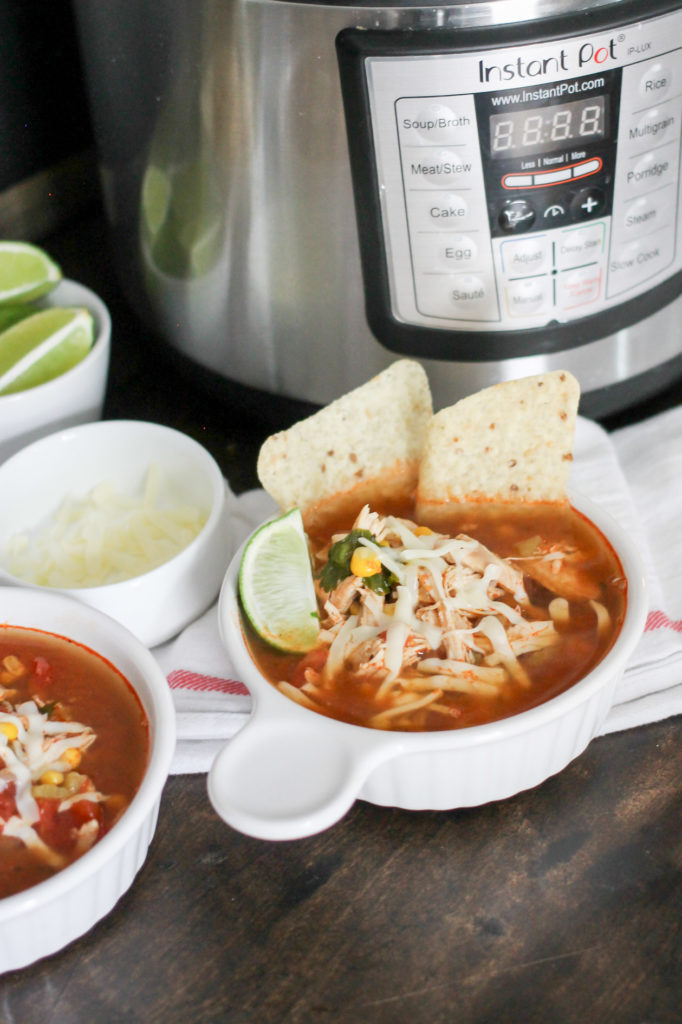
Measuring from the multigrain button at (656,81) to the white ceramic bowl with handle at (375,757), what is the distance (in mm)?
426

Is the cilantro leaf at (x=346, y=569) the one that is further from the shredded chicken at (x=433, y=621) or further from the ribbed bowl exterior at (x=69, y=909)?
the ribbed bowl exterior at (x=69, y=909)

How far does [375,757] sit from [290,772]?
6cm

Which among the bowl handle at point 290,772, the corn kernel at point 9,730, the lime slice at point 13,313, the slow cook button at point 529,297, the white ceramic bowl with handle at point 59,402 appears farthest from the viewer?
the lime slice at point 13,313

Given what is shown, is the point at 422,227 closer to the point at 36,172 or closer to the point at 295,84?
the point at 295,84

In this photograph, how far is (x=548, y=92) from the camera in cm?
92

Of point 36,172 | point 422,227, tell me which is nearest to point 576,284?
point 422,227

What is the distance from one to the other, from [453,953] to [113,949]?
0.24m

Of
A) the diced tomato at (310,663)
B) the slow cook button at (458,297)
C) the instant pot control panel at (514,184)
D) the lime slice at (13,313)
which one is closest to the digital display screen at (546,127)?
the instant pot control panel at (514,184)

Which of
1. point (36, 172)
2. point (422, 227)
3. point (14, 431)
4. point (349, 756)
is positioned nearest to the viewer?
point (349, 756)

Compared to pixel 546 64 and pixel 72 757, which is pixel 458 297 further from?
pixel 72 757

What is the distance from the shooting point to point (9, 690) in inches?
35.2

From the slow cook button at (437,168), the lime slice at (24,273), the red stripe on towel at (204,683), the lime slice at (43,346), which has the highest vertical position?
the slow cook button at (437,168)

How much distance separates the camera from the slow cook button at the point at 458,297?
1032 millimetres

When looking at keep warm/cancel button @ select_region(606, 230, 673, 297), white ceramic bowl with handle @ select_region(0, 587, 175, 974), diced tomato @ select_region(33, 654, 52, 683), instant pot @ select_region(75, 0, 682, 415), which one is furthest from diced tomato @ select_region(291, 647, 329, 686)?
keep warm/cancel button @ select_region(606, 230, 673, 297)
